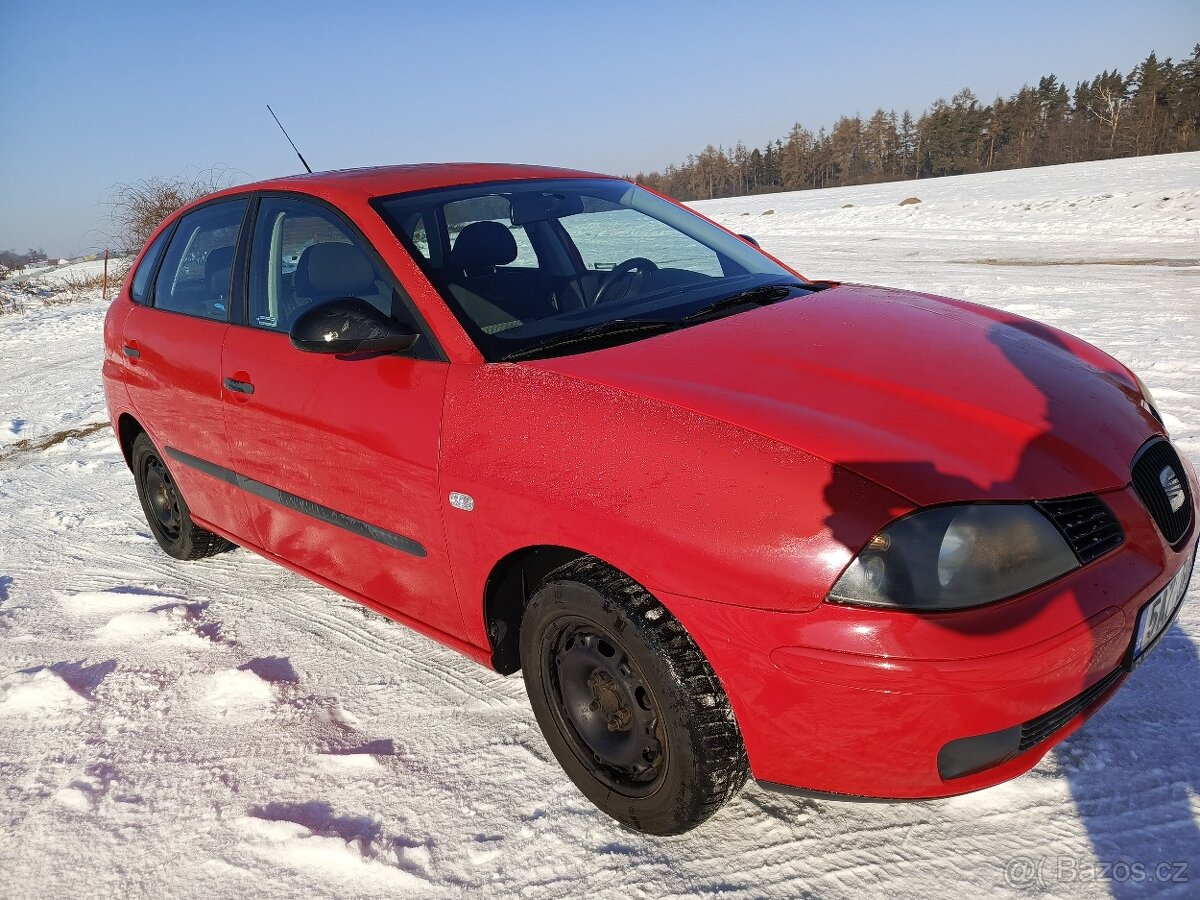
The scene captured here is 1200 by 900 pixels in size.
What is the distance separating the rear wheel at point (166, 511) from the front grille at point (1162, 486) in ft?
12.0

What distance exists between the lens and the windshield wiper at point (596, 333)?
2.39 metres

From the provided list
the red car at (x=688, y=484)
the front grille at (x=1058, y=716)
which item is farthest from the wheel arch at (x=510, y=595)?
the front grille at (x=1058, y=716)

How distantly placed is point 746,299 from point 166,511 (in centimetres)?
305

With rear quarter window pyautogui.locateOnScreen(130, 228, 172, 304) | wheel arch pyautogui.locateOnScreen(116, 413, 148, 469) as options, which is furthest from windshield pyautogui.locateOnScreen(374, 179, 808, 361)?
wheel arch pyautogui.locateOnScreen(116, 413, 148, 469)

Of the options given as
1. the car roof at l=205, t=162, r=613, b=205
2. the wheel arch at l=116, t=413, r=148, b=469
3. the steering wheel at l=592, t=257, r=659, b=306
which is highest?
the car roof at l=205, t=162, r=613, b=205

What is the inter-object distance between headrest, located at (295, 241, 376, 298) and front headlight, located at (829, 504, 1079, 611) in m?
1.75

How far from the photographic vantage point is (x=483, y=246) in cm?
286

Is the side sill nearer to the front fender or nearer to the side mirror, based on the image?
the front fender

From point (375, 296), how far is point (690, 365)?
42.0 inches

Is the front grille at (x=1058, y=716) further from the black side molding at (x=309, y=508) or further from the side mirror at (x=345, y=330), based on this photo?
the side mirror at (x=345, y=330)

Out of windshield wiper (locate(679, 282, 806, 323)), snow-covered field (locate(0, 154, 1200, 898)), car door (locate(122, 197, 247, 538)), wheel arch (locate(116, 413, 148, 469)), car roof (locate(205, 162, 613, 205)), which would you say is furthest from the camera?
wheel arch (locate(116, 413, 148, 469))

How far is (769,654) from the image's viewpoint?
1744 mm

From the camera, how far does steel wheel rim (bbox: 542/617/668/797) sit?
205 cm

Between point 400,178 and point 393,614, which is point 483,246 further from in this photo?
point 393,614
